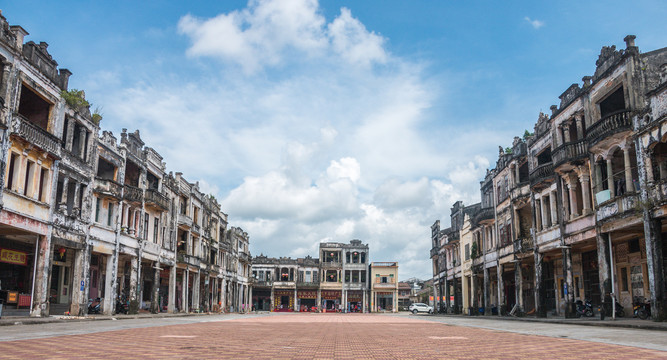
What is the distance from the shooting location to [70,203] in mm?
28406

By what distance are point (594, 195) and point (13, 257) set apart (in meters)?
29.2

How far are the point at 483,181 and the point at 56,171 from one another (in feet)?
116

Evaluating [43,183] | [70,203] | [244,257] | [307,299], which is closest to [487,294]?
[70,203]

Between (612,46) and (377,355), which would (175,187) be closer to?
(612,46)

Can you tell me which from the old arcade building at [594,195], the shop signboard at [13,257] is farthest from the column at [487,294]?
the shop signboard at [13,257]

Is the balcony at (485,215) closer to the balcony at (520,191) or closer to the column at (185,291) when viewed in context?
the balcony at (520,191)

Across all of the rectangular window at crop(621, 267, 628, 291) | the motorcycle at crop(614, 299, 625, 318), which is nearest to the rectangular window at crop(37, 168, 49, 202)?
the motorcycle at crop(614, 299, 625, 318)

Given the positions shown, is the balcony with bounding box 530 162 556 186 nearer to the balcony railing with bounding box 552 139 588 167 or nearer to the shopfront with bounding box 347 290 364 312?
the balcony railing with bounding box 552 139 588 167

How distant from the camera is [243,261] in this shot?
75.2 meters

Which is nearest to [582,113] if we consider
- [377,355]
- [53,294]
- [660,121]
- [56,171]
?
[660,121]

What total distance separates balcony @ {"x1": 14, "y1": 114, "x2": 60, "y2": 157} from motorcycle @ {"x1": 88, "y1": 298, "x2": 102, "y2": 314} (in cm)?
991

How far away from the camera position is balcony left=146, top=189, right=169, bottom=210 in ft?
121

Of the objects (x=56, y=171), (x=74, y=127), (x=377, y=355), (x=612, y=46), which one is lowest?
(x=377, y=355)

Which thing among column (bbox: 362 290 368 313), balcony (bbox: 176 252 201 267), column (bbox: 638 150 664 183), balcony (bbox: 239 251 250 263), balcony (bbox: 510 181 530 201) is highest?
balcony (bbox: 510 181 530 201)
